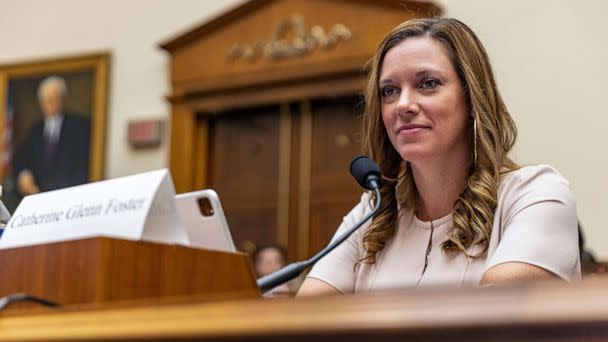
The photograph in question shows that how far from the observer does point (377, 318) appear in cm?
88

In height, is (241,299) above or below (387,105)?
below

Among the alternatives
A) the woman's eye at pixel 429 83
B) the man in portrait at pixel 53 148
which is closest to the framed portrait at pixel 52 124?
the man in portrait at pixel 53 148

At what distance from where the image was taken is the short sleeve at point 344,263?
2.31 metres

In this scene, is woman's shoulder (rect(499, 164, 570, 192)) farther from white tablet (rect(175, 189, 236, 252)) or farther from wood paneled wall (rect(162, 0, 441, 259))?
wood paneled wall (rect(162, 0, 441, 259))

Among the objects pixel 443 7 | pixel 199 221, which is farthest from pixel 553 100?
pixel 199 221

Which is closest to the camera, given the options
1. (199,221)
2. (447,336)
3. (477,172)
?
(447,336)

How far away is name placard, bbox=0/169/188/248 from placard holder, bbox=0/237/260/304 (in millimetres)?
53

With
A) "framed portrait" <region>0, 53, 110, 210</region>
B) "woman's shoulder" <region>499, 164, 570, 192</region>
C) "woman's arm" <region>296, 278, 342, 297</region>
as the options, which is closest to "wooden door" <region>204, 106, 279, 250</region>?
"framed portrait" <region>0, 53, 110, 210</region>

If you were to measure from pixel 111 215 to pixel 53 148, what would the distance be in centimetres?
610

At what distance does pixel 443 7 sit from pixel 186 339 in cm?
545

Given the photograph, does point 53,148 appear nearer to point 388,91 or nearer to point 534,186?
point 388,91

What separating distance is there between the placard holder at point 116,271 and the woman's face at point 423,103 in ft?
2.38

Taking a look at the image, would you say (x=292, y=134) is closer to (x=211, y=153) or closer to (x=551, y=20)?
(x=211, y=153)

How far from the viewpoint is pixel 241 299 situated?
1.06 meters
